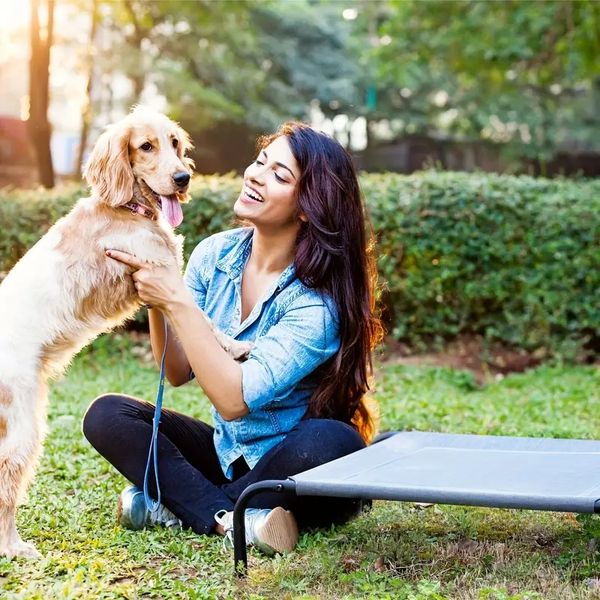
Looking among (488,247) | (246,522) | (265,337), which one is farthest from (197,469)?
(488,247)

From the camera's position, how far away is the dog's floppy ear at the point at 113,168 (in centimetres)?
332

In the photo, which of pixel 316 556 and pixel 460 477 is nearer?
pixel 460 477

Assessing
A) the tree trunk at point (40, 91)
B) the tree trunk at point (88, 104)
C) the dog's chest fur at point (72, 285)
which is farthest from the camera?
the tree trunk at point (88, 104)

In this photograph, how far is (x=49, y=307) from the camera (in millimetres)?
3311

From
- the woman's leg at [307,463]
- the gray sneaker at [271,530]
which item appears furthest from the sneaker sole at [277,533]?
the woman's leg at [307,463]

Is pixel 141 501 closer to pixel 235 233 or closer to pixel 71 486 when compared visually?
pixel 71 486

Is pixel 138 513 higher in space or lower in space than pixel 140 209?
lower

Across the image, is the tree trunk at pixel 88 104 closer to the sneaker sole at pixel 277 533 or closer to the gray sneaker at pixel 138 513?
the gray sneaker at pixel 138 513

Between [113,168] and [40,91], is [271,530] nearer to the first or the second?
[113,168]

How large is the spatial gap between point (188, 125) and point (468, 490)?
17695mm

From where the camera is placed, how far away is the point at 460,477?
10.3ft

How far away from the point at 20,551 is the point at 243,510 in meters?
0.88

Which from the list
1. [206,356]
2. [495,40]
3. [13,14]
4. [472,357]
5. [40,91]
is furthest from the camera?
[13,14]

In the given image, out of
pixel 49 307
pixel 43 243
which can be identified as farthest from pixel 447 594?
pixel 43 243
